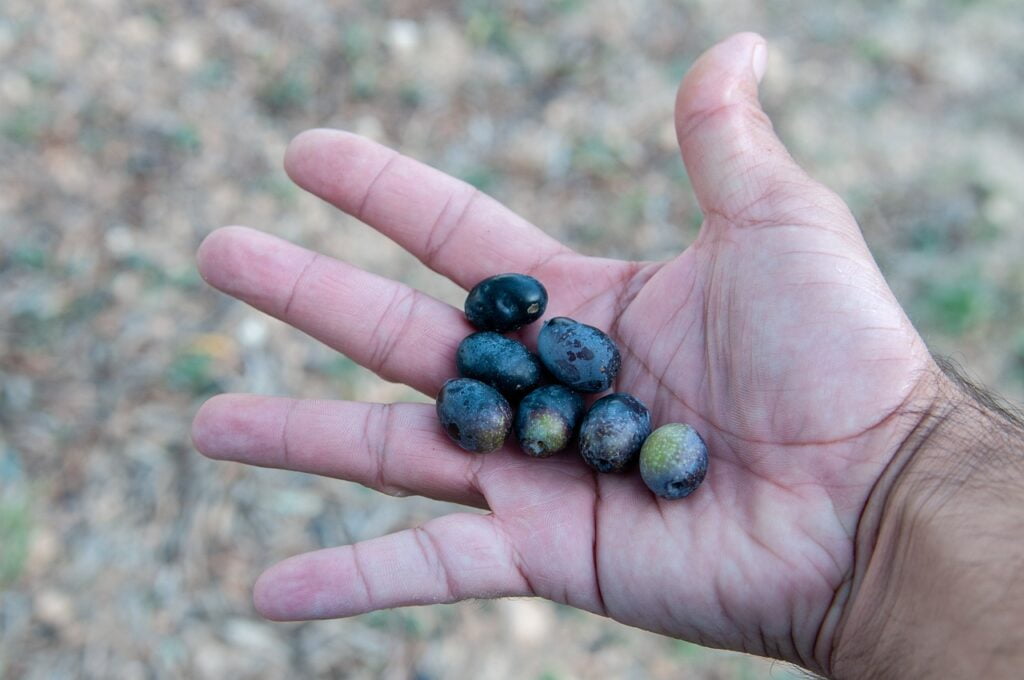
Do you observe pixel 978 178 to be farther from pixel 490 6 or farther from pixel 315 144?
pixel 315 144

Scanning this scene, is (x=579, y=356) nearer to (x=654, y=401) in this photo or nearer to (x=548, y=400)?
(x=548, y=400)

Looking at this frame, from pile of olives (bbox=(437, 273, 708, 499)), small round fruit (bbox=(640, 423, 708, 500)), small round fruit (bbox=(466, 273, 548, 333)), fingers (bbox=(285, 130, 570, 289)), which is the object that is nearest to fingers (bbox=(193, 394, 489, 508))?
pile of olives (bbox=(437, 273, 708, 499))

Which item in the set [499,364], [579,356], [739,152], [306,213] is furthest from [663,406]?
[306,213]

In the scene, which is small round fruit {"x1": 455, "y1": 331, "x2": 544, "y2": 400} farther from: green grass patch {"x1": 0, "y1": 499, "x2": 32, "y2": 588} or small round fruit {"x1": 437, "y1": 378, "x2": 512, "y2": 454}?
green grass patch {"x1": 0, "y1": 499, "x2": 32, "y2": 588}

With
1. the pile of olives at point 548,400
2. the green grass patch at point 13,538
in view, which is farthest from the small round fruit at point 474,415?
the green grass patch at point 13,538

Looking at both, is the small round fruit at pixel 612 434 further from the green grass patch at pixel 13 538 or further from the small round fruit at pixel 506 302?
the green grass patch at pixel 13 538

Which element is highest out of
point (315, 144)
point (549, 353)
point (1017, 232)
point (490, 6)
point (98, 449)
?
point (490, 6)

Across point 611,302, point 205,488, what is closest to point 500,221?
point 611,302
